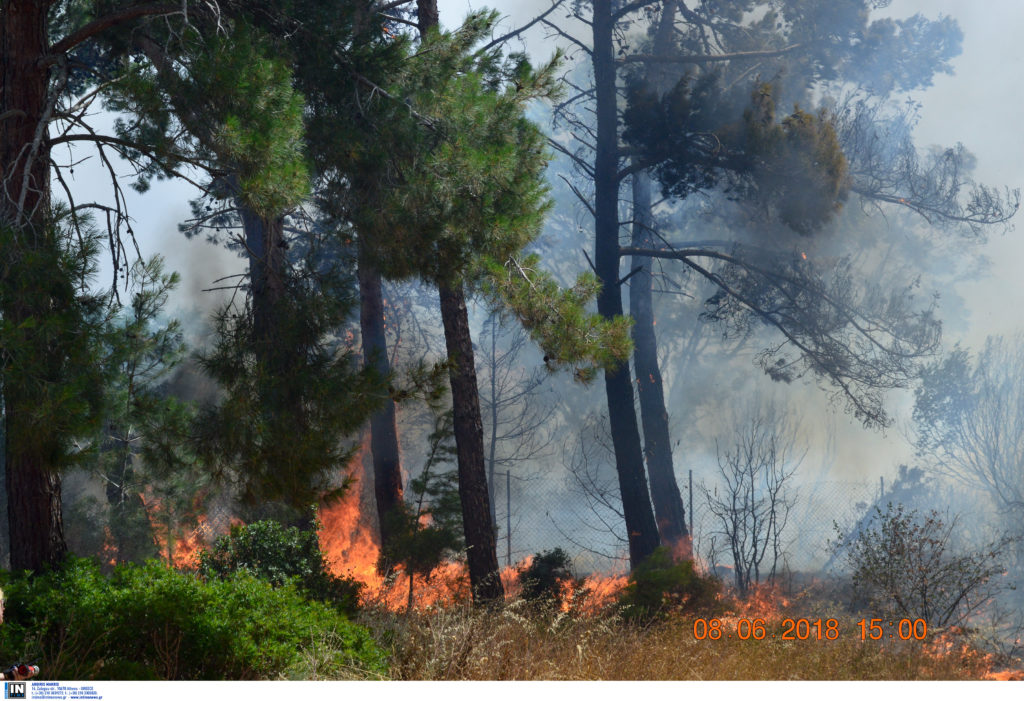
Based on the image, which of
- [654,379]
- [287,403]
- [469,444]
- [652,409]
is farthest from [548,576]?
[287,403]

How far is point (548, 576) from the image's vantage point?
592 cm

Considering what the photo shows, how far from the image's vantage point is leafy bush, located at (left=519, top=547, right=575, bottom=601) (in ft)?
18.8

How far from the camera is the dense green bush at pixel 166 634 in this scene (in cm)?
321

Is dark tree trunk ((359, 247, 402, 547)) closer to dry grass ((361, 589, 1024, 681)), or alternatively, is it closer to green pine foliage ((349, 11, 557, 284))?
dry grass ((361, 589, 1024, 681))

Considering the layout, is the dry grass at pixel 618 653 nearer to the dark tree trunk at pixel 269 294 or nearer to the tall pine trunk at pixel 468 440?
the tall pine trunk at pixel 468 440

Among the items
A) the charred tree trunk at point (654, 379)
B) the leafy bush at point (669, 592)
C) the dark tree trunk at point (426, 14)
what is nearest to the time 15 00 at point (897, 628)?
the leafy bush at point (669, 592)

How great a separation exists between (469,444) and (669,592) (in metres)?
1.59

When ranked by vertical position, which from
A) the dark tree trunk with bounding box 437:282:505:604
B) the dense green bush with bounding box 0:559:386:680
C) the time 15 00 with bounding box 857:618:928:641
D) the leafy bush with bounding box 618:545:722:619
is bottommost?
the time 15 00 with bounding box 857:618:928:641

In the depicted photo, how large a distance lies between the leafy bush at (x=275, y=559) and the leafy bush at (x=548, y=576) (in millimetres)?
1244

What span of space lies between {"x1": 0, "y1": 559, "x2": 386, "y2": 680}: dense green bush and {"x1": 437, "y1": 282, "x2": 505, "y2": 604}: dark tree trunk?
6.51 feet

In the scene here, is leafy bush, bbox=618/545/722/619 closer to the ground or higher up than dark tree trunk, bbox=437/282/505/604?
closer to the ground

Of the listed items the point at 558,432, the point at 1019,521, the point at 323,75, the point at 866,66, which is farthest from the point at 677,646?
the point at 558,432

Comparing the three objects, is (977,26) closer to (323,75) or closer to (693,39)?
(693,39)
